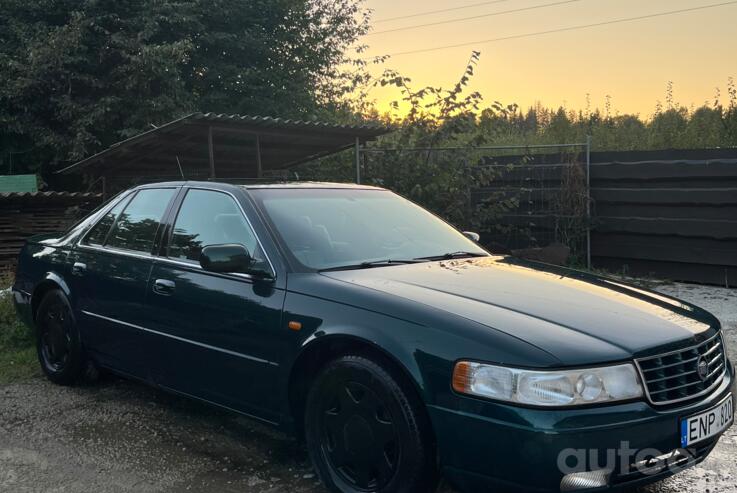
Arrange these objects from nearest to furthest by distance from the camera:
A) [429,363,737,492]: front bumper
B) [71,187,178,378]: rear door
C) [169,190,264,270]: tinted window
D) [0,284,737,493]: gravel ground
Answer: [429,363,737,492]: front bumper
[0,284,737,493]: gravel ground
[169,190,264,270]: tinted window
[71,187,178,378]: rear door

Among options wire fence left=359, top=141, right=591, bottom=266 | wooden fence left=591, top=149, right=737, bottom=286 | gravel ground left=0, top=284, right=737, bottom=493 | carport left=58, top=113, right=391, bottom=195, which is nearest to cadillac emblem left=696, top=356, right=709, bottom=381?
gravel ground left=0, top=284, right=737, bottom=493

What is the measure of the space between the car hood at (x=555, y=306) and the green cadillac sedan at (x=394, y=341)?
0.5 inches

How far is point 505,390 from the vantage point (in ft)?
8.17

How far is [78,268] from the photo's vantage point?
464 cm

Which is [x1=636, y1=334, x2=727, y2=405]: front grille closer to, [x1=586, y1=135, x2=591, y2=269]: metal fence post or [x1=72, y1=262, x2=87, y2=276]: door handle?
[x1=72, y1=262, x2=87, y2=276]: door handle

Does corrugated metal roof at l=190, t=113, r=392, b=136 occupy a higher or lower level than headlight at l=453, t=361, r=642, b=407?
higher

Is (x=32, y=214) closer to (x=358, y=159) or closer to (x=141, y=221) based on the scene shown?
(x=358, y=159)

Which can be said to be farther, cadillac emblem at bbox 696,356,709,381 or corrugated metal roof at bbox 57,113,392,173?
corrugated metal roof at bbox 57,113,392,173

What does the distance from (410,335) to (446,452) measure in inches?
18.8

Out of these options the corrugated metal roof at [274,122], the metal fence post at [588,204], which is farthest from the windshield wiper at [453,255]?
the metal fence post at [588,204]

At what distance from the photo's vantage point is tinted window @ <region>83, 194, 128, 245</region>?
466 centimetres

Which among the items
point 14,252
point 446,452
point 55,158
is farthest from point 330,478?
point 55,158

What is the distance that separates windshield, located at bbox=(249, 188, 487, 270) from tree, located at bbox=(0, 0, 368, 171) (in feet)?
35.5

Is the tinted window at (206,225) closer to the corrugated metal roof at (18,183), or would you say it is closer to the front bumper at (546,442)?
the front bumper at (546,442)
